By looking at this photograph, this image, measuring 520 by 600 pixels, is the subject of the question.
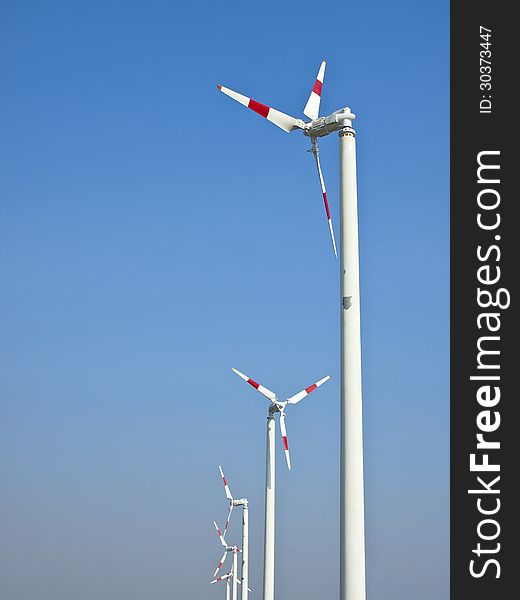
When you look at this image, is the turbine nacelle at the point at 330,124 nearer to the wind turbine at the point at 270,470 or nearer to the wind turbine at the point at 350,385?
the wind turbine at the point at 350,385

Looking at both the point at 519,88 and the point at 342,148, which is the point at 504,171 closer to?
the point at 519,88

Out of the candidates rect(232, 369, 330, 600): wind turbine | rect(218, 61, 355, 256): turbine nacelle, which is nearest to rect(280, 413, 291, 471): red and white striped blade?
rect(232, 369, 330, 600): wind turbine

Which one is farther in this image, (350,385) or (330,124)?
(330,124)

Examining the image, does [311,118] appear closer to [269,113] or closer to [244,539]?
[269,113]

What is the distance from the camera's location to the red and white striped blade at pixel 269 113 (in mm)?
40938

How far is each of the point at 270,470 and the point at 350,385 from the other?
32.9 meters

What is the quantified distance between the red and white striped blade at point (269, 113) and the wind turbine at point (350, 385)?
4027 millimetres

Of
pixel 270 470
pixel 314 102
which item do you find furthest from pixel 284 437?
pixel 314 102

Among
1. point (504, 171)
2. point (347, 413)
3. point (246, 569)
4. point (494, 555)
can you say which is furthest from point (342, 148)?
point (246, 569)

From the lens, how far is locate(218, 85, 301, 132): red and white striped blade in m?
40.9

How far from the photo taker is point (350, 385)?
3147 centimetres

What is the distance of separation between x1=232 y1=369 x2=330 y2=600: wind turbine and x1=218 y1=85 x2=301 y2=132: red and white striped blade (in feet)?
82.0

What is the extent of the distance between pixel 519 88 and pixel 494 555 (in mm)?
14621

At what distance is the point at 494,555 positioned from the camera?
26.3 m
